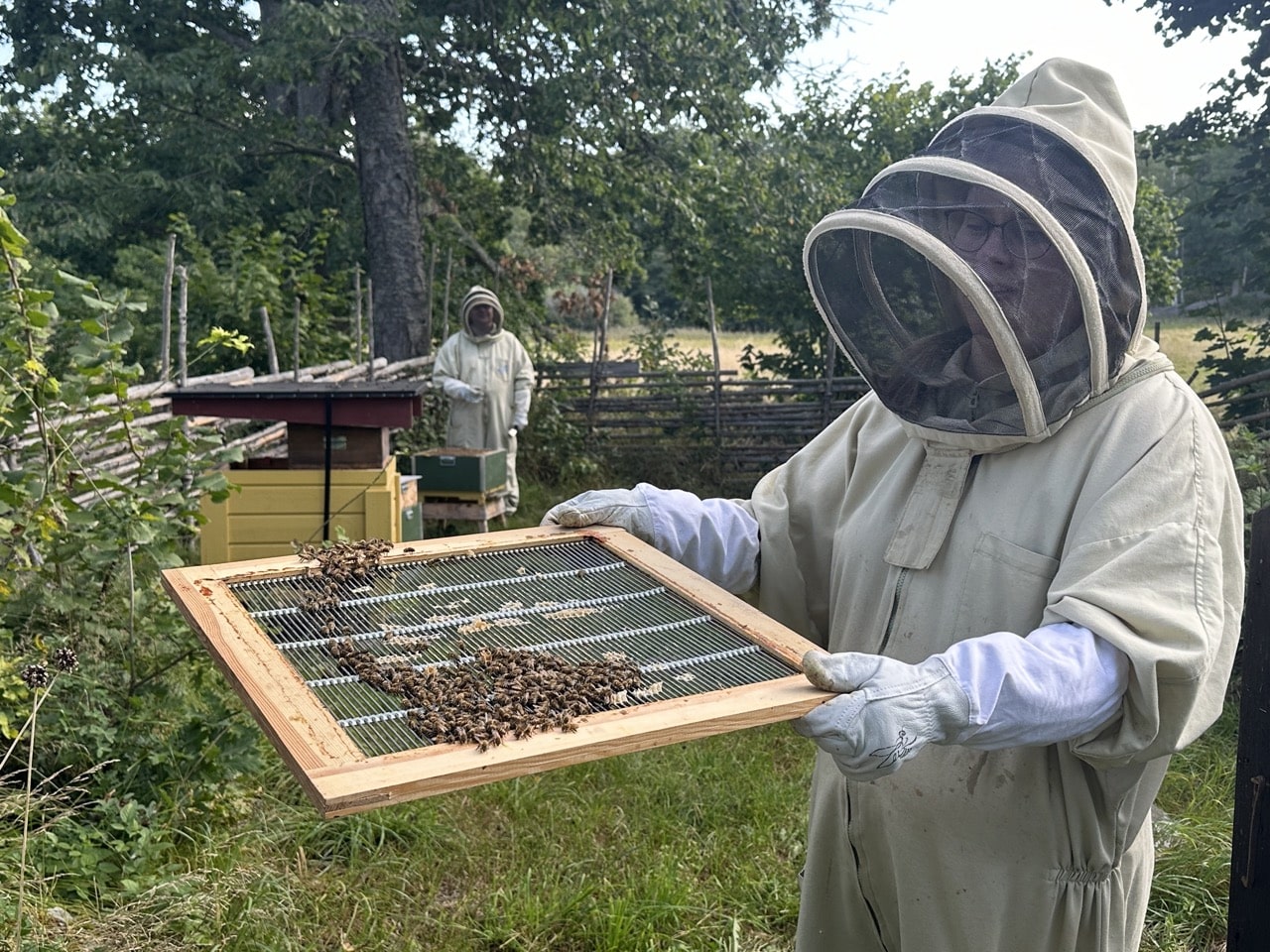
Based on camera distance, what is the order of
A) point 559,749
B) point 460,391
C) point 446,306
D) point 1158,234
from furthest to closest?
point 1158,234 < point 446,306 < point 460,391 < point 559,749

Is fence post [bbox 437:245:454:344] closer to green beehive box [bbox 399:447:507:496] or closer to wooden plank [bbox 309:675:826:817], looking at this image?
green beehive box [bbox 399:447:507:496]

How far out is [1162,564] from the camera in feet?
5.00

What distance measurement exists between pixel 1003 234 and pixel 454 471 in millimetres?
5826

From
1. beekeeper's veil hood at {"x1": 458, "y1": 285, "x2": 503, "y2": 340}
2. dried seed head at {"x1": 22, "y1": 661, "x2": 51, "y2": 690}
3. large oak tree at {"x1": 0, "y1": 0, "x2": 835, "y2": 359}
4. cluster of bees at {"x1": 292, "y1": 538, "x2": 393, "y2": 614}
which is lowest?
dried seed head at {"x1": 22, "y1": 661, "x2": 51, "y2": 690}

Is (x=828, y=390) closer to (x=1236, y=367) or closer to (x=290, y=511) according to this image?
(x=1236, y=367)

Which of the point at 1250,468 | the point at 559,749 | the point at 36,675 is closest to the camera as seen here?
the point at 559,749

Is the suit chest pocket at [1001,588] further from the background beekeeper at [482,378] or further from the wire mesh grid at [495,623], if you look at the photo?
the background beekeeper at [482,378]

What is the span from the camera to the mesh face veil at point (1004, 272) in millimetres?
1665

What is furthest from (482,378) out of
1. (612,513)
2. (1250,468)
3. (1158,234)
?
(1158,234)

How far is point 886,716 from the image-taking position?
1.49 m

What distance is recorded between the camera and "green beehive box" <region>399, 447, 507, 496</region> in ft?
23.6

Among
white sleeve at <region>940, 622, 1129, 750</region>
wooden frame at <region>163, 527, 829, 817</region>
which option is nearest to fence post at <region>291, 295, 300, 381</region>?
wooden frame at <region>163, 527, 829, 817</region>

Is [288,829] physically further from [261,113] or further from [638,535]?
[261,113]

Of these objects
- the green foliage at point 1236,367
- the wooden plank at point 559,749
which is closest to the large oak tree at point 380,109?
the green foliage at point 1236,367
